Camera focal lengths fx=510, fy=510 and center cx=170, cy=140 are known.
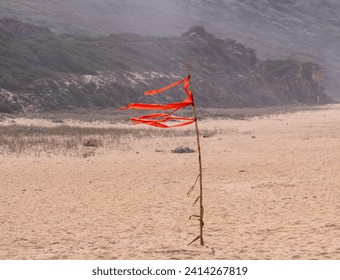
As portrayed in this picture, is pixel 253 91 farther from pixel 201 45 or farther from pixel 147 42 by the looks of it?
pixel 147 42

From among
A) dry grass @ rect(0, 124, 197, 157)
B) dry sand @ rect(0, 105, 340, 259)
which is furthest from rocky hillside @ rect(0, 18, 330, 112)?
dry sand @ rect(0, 105, 340, 259)

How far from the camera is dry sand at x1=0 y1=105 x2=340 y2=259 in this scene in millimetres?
7879

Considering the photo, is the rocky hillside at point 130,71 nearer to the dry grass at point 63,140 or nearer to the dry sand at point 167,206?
the dry grass at point 63,140

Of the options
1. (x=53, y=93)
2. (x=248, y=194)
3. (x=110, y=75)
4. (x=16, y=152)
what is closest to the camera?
(x=248, y=194)

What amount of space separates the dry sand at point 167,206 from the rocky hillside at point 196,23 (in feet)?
321

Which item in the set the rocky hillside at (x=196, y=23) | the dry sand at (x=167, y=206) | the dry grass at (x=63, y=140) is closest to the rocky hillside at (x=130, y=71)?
the dry grass at (x=63, y=140)

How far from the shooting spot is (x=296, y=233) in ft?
27.5

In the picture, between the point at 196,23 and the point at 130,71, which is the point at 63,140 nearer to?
the point at 130,71

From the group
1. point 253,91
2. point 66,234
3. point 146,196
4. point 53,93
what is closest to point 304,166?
point 146,196

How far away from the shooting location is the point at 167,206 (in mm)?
11070

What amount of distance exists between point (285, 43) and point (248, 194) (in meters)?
168

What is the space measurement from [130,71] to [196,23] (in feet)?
305

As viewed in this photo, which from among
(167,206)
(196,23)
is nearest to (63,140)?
(167,206)

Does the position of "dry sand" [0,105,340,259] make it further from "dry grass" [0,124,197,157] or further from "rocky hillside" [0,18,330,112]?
"rocky hillside" [0,18,330,112]
